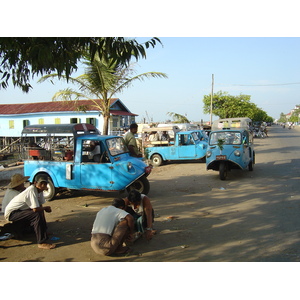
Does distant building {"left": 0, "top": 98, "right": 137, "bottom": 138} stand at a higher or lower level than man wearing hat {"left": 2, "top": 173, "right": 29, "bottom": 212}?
higher

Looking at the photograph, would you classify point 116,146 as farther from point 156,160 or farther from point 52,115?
point 52,115

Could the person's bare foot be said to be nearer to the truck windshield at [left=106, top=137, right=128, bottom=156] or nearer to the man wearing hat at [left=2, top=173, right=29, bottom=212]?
the man wearing hat at [left=2, top=173, right=29, bottom=212]

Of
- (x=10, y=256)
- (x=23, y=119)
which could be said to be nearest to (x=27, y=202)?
(x=10, y=256)

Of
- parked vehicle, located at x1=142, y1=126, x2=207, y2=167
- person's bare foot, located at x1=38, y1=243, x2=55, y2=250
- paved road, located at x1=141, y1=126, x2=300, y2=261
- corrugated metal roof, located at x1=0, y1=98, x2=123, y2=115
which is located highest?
corrugated metal roof, located at x1=0, y1=98, x2=123, y2=115

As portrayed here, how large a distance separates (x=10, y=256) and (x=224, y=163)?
8.00 metres

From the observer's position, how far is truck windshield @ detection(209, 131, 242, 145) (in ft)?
37.4

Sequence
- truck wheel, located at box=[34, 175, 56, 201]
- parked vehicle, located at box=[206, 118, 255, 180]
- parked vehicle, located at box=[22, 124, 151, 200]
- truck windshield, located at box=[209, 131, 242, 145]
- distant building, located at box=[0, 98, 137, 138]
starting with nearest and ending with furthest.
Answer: parked vehicle, located at box=[22, 124, 151, 200] < truck wheel, located at box=[34, 175, 56, 201] < parked vehicle, located at box=[206, 118, 255, 180] < truck windshield, located at box=[209, 131, 242, 145] < distant building, located at box=[0, 98, 137, 138]

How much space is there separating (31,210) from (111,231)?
5.23 feet

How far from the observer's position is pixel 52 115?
30078 mm

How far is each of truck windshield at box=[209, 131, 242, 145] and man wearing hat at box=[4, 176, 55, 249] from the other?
7.77m

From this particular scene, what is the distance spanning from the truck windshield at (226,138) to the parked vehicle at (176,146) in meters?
3.54

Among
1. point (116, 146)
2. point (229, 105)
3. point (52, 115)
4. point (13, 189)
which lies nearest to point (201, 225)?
point (116, 146)

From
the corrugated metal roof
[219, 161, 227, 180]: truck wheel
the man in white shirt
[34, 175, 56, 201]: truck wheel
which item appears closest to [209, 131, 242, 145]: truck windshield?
[219, 161, 227, 180]: truck wheel

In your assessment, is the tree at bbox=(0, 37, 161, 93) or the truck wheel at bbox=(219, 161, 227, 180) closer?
the tree at bbox=(0, 37, 161, 93)
